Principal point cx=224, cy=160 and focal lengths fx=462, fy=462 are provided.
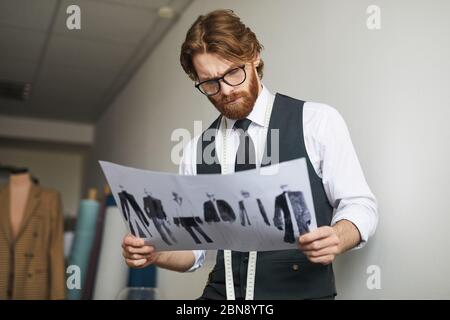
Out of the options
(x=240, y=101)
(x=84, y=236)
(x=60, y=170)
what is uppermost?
(x=60, y=170)

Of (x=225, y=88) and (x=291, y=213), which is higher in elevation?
(x=225, y=88)

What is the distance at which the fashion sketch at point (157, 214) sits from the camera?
25.8 inches

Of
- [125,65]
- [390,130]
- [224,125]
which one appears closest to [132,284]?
[125,65]

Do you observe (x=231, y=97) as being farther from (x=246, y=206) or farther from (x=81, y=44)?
(x=81, y=44)

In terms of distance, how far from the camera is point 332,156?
0.75 meters

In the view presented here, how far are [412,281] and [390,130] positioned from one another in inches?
10.9

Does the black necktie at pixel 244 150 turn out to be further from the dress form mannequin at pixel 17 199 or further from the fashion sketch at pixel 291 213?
the dress form mannequin at pixel 17 199

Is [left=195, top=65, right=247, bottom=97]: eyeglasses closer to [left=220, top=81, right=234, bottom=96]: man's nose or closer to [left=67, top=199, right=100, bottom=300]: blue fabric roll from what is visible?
[left=220, top=81, right=234, bottom=96]: man's nose

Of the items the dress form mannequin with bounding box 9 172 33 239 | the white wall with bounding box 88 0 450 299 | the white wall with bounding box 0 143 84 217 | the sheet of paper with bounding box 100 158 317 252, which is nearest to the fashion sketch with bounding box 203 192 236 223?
the sheet of paper with bounding box 100 158 317 252

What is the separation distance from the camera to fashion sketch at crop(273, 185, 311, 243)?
58 centimetres

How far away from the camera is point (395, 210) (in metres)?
0.86

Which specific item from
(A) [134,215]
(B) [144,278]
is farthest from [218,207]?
(B) [144,278]

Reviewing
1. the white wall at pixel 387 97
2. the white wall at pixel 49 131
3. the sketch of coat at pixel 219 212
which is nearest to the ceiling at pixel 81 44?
the white wall at pixel 387 97
